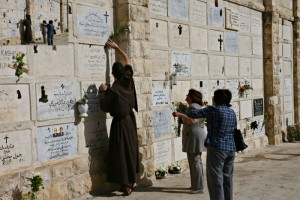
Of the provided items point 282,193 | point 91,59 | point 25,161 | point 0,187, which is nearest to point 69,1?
point 91,59

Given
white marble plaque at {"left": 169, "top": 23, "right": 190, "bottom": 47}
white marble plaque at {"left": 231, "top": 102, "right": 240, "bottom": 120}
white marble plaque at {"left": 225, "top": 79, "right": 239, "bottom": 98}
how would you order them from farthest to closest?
white marble plaque at {"left": 231, "top": 102, "right": 240, "bottom": 120} → white marble plaque at {"left": 225, "top": 79, "right": 239, "bottom": 98} → white marble plaque at {"left": 169, "top": 23, "right": 190, "bottom": 47}

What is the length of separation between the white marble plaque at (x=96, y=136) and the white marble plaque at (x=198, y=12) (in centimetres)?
330

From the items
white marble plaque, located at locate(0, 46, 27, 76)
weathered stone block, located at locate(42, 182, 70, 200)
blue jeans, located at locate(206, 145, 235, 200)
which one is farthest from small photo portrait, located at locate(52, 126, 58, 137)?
blue jeans, located at locate(206, 145, 235, 200)

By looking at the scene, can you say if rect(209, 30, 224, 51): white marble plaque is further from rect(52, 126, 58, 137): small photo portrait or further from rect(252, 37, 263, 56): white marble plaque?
rect(52, 126, 58, 137): small photo portrait

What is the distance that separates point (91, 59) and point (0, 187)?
2.17 meters

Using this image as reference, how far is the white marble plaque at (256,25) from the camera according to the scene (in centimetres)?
1026

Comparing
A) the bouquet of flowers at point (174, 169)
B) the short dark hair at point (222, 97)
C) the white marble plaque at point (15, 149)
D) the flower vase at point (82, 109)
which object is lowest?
the bouquet of flowers at point (174, 169)

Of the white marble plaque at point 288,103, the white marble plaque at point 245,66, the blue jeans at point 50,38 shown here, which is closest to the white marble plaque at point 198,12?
the white marble plaque at point 245,66

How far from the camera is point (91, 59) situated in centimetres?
575

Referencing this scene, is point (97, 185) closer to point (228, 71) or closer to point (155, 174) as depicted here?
point (155, 174)

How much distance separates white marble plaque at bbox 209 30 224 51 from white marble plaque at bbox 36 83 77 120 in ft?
13.1

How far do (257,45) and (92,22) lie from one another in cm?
594

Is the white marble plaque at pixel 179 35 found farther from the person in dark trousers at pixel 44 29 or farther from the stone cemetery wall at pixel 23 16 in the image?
the person in dark trousers at pixel 44 29

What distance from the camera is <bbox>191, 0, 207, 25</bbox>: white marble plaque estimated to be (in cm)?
804
